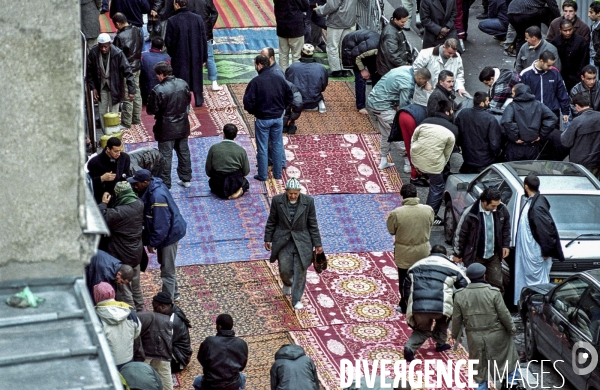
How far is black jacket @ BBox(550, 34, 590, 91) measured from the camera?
18.6 metres

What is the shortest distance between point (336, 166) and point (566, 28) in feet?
13.7

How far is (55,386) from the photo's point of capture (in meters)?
6.02

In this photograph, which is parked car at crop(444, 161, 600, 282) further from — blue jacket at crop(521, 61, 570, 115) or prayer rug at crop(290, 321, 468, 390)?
blue jacket at crop(521, 61, 570, 115)

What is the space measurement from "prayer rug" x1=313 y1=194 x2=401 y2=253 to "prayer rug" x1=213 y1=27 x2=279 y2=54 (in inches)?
225

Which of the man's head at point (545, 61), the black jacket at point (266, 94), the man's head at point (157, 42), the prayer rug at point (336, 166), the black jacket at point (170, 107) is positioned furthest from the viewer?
the man's head at point (157, 42)

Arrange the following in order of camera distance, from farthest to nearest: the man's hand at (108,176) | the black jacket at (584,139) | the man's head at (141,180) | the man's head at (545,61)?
1. the man's head at (545,61)
2. the black jacket at (584,139)
3. the man's hand at (108,176)
4. the man's head at (141,180)

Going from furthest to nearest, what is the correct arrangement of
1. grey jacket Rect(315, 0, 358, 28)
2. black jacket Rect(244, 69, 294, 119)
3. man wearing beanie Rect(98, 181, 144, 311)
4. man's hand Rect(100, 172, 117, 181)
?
grey jacket Rect(315, 0, 358, 28)
black jacket Rect(244, 69, 294, 119)
man's hand Rect(100, 172, 117, 181)
man wearing beanie Rect(98, 181, 144, 311)

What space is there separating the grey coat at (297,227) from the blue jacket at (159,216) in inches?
44.7

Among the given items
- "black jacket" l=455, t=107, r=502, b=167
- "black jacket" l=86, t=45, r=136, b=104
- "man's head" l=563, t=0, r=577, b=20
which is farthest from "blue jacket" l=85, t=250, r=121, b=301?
"man's head" l=563, t=0, r=577, b=20

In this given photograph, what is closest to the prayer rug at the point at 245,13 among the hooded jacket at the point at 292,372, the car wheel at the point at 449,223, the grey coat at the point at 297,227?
the car wheel at the point at 449,223

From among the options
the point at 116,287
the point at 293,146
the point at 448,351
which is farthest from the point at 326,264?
the point at 293,146

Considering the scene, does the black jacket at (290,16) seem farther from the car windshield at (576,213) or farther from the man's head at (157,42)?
the car windshield at (576,213)

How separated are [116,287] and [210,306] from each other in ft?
6.17

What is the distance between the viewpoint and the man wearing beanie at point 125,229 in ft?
42.1
